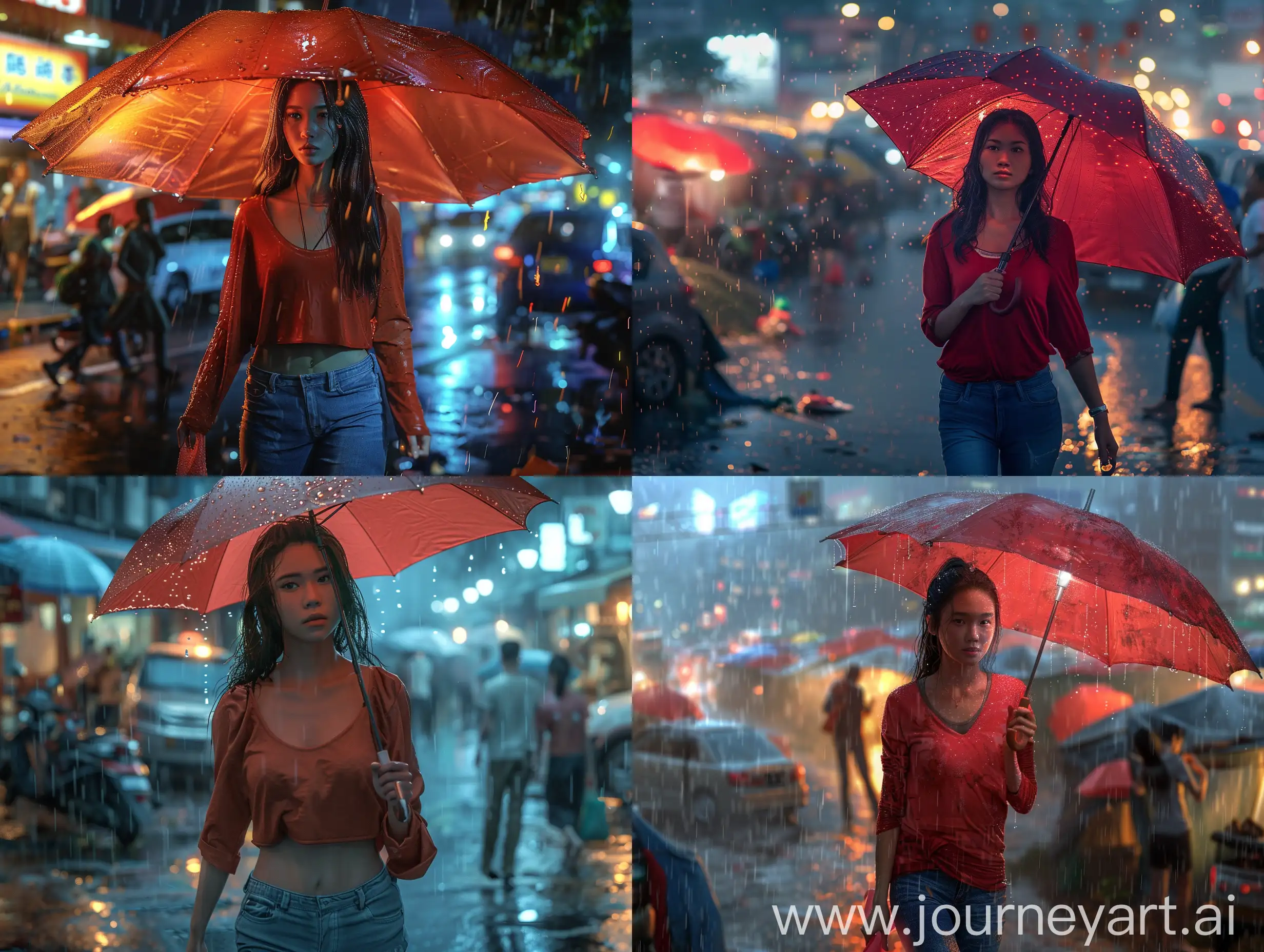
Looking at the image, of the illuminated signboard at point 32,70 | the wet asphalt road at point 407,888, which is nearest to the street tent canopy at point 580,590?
the wet asphalt road at point 407,888

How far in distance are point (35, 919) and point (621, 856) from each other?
254cm

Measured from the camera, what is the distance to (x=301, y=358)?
3.67 m

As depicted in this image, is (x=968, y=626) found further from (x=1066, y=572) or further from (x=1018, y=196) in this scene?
(x=1018, y=196)

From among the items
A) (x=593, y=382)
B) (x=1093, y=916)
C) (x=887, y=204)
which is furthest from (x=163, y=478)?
(x=1093, y=916)

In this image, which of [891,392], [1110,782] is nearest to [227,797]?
[891,392]

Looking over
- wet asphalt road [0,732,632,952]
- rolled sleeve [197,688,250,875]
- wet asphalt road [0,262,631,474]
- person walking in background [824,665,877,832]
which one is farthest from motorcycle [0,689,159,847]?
person walking in background [824,665,877,832]

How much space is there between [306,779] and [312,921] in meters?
0.36

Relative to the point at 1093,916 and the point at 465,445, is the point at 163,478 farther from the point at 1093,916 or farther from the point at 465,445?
the point at 1093,916

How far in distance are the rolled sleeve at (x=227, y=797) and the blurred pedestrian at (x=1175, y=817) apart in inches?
152

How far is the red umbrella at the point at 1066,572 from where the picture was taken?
126 inches

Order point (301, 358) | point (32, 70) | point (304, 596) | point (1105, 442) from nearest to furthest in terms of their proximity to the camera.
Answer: point (304, 596) < point (301, 358) < point (1105, 442) < point (32, 70)

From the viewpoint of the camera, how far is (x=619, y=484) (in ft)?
17.3

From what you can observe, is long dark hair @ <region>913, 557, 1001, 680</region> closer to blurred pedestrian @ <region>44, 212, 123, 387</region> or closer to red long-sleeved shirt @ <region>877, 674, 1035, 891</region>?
red long-sleeved shirt @ <region>877, 674, 1035, 891</region>

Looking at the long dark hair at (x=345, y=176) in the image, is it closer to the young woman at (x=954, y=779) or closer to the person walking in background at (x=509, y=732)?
the young woman at (x=954, y=779)
